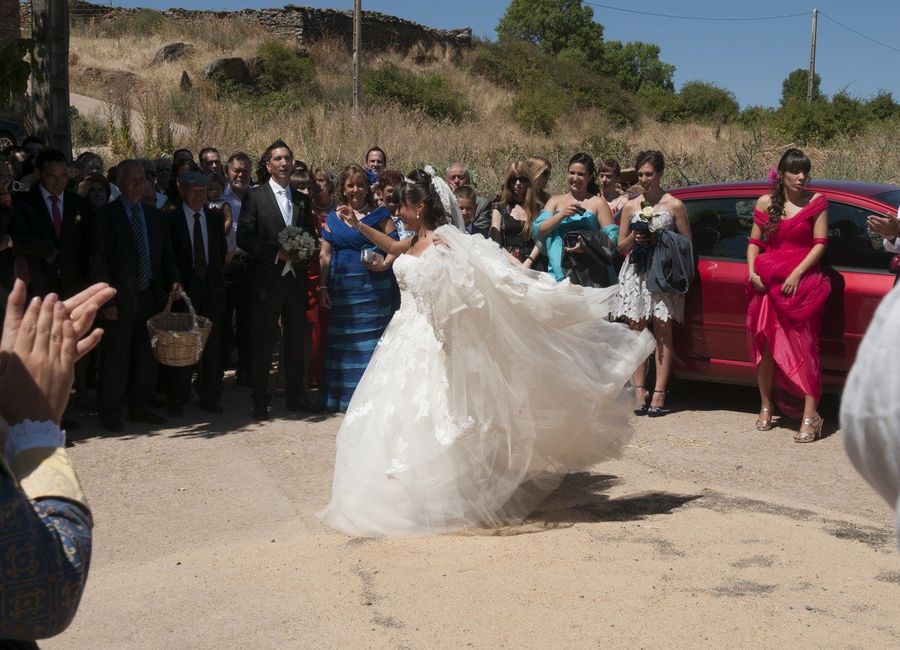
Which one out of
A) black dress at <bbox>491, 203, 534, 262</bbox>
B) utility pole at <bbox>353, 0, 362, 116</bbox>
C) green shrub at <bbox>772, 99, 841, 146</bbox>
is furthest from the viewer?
green shrub at <bbox>772, 99, 841, 146</bbox>

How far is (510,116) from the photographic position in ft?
149

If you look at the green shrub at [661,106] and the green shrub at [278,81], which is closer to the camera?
the green shrub at [278,81]

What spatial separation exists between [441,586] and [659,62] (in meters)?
79.8

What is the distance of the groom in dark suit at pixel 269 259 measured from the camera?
9586 millimetres

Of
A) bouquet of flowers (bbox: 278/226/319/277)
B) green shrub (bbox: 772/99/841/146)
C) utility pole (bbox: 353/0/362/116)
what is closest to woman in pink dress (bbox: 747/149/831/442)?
bouquet of flowers (bbox: 278/226/319/277)

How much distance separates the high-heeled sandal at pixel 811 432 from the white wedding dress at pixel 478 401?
7.37 feet

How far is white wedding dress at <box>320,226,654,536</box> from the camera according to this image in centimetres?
626

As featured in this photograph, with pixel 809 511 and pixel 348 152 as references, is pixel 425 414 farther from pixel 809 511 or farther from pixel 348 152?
pixel 348 152

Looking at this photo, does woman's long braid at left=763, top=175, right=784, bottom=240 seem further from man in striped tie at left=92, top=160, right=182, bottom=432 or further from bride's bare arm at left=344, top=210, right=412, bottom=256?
man in striped tie at left=92, top=160, right=182, bottom=432

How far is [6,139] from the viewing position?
14.0m

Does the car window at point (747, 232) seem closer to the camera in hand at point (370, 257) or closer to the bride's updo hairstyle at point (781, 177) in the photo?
the bride's updo hairstyle at point (781, 177)

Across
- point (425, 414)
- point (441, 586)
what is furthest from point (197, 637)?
point (425, 414)

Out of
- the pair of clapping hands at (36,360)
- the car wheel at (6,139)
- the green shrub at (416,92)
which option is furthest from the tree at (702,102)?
the pair of clapping hands at (36,360)

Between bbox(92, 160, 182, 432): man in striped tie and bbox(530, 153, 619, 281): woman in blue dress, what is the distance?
11.0 ft
